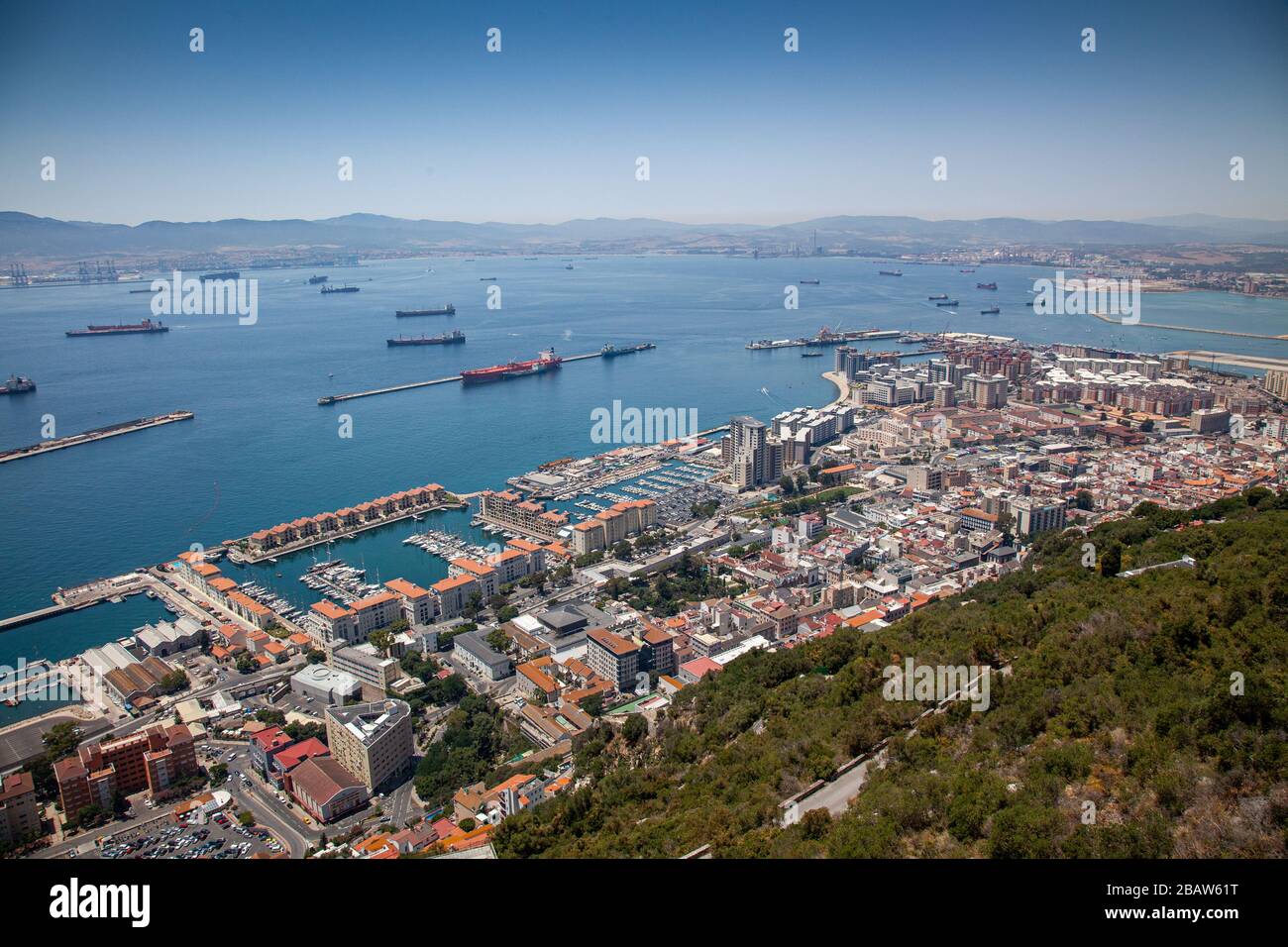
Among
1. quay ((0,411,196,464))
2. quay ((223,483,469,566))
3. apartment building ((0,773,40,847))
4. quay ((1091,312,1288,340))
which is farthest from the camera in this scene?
quay ((1091,312,1288,340))

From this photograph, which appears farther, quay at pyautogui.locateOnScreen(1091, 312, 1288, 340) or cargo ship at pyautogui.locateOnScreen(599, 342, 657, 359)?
cargo ship at pyautogui.locateOnScreen(599, 342, 657, 359)

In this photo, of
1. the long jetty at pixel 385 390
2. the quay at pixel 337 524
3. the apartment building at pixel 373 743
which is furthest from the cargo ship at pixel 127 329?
the apartment building at pixel 373 743

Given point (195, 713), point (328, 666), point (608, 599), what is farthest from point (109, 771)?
point (608, 599)

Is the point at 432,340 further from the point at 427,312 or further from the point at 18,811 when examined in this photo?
the point at 18,811

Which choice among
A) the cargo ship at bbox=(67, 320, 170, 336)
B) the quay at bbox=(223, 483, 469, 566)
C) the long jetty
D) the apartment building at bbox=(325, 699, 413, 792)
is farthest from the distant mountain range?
the apartment building at bbox=(325, 699, 413, 792)

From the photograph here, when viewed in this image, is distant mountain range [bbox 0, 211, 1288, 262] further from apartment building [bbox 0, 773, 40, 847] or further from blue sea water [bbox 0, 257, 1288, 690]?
apartment building [bbox 0, 773, 40, 847]

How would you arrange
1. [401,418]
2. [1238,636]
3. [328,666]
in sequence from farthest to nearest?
1. [401,418]
2. [328,666]
3. [1238,636]
